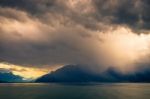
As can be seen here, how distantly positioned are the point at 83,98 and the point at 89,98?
3398 millimetres

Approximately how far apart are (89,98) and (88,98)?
58cm

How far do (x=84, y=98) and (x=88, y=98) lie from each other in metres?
2.26

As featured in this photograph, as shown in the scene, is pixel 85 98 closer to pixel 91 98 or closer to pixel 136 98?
pixel 91 98

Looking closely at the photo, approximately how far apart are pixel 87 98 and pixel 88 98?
563 millimetres

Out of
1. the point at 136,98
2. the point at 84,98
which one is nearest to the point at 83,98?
the point at 84,98

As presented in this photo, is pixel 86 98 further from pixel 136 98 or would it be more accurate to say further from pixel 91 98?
pixel 136 98

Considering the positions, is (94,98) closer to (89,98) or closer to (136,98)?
(89,98)

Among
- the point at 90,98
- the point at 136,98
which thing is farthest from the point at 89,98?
the point at 136,98

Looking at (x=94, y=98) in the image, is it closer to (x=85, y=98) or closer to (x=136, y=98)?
(x=85, y=98)

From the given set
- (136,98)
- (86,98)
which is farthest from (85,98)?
(136,98)

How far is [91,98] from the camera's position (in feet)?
439

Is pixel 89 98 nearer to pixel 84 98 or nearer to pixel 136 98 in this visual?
pixel 84 98

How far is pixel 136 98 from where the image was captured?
456 feet

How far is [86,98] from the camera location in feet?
438
